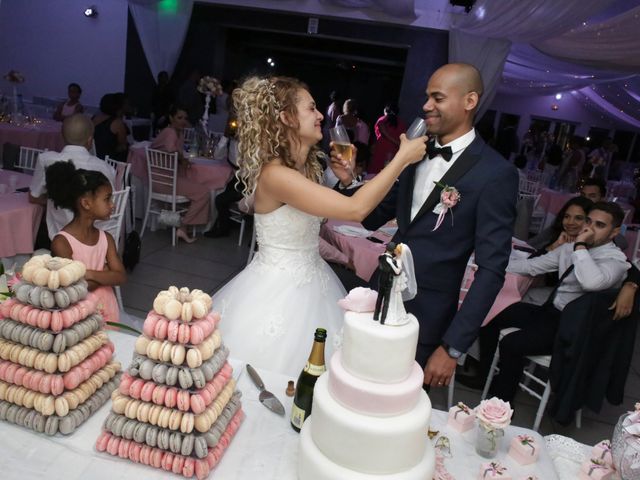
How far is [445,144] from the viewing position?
190 cm

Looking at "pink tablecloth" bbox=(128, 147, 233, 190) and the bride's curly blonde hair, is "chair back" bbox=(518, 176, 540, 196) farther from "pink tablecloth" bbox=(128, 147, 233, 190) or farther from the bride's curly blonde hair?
the bride's curly blonde hair

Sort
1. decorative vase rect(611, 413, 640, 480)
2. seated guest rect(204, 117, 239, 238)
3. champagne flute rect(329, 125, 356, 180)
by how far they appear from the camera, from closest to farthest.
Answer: decorative vase rect(611, 413, 640, 480) → champagne flute rect(329, 125, 356, 180) → seated guest rect(204, 117, 239, 238)

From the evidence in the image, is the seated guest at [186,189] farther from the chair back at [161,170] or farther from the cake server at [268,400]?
the cake server at [268,400]

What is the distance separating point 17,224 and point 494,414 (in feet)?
10.3

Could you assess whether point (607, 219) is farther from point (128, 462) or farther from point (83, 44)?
point (83, 44)

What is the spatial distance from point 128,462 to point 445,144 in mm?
1462

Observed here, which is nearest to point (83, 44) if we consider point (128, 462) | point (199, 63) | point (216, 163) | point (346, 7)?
point (199, 63)

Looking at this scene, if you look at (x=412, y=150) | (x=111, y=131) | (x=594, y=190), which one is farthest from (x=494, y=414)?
(x=111, y=131)

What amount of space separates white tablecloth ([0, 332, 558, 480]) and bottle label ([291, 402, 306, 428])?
0.02 meters

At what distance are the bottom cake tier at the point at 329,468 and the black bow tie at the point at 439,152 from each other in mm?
1082

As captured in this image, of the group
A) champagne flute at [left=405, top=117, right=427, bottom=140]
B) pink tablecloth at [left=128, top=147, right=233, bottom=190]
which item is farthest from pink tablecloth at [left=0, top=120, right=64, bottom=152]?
champagne flute at [left=405, top=117, right=427, bottom=140]

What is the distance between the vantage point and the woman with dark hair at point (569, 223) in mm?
3740

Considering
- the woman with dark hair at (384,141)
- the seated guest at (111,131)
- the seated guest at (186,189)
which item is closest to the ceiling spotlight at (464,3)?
the woman with dark hair at (384,141)

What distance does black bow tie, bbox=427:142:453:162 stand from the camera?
1.85m
